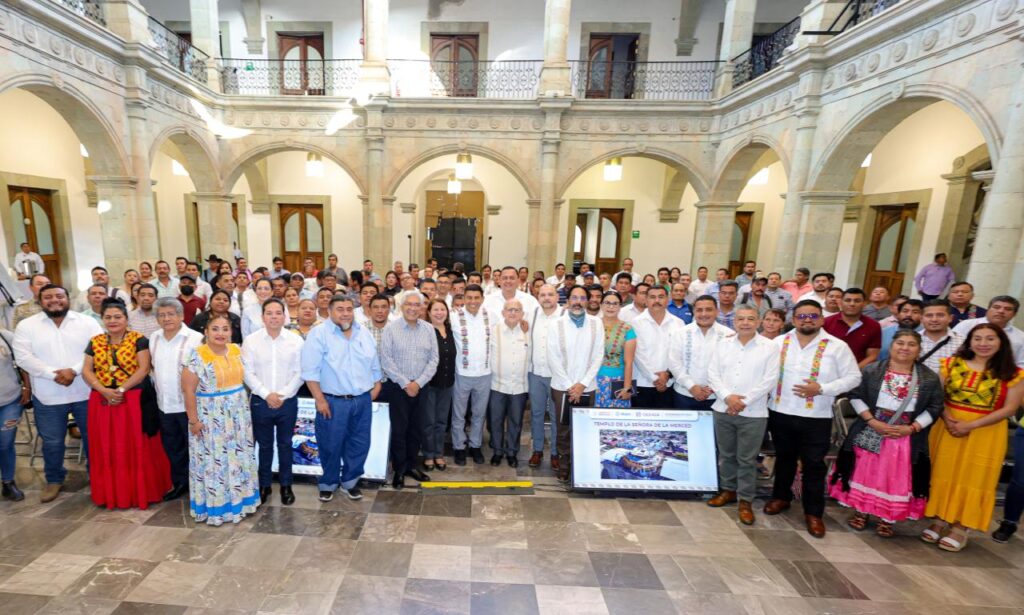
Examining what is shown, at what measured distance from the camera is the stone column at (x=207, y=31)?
10.0m

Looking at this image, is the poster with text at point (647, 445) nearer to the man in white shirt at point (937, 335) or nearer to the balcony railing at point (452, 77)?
the man in white shirt at point (937, 335)

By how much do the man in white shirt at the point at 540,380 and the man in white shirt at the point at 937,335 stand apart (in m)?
2.99

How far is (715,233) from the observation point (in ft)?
34.2

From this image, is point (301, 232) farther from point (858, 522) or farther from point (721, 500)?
point (858, 522)

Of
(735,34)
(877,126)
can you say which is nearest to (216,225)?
(735,34)

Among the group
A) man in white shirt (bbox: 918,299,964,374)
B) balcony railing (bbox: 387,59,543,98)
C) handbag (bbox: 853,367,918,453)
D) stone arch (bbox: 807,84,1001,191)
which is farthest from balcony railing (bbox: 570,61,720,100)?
handbag (bbox: 853,367,918,453)

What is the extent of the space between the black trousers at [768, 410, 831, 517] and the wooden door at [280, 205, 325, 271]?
537 inches

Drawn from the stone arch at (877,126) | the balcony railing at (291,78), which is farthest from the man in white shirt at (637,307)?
the balcony railing at (291,78)

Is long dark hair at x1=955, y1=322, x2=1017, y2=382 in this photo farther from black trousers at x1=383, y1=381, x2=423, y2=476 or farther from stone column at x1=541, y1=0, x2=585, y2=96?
stone column at x1=541, y1=0, x2=585, y2=96

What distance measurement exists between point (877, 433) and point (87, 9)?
12139 mm

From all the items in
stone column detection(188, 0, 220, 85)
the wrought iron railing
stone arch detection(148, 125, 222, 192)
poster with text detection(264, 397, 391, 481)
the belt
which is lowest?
poster with text detection(264, 397, 391, 481)

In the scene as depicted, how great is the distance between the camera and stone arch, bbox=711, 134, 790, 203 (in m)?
8.76

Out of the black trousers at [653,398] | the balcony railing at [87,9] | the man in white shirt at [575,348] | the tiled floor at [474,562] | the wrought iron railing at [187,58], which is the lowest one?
the tiled floor at [474,562]

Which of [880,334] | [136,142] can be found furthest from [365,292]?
[136,142]
